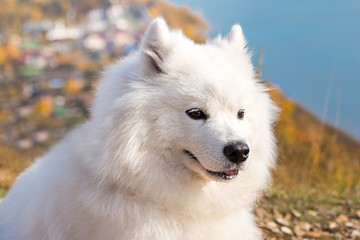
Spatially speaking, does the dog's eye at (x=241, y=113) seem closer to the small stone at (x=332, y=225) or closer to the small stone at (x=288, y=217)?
the small stone at (x=288, y=217)

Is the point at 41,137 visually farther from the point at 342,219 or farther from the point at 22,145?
the point at 342,219

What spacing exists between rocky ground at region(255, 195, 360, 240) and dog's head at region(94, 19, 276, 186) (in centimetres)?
187

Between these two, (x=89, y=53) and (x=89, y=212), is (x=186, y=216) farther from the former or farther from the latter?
(x=89, y=53)

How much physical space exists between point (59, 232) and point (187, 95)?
1163 millimetres

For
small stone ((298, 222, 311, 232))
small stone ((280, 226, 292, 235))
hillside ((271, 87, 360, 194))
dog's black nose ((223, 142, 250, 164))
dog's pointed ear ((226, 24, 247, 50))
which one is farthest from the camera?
hillside ((271, 87, 360, 194))

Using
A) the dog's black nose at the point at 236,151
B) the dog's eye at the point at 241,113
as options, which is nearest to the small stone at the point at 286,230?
the dog's eye at the point at 241,113

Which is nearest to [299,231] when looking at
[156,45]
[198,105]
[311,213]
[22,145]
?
Answer: [311,213]

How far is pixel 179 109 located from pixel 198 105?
0.12m

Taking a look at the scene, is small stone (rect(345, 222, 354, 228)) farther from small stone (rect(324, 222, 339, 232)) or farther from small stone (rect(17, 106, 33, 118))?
small stone (rect(17, 106, 33, 118))

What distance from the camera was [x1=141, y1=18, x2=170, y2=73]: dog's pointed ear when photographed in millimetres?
2427

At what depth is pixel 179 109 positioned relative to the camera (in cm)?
242

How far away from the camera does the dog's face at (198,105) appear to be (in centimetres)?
232

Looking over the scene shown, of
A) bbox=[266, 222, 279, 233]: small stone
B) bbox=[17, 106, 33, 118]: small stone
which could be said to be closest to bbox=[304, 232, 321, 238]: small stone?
bbox=[266, 222, 279, 233]: small stone

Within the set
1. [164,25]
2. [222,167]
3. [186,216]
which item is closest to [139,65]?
[164,25]
